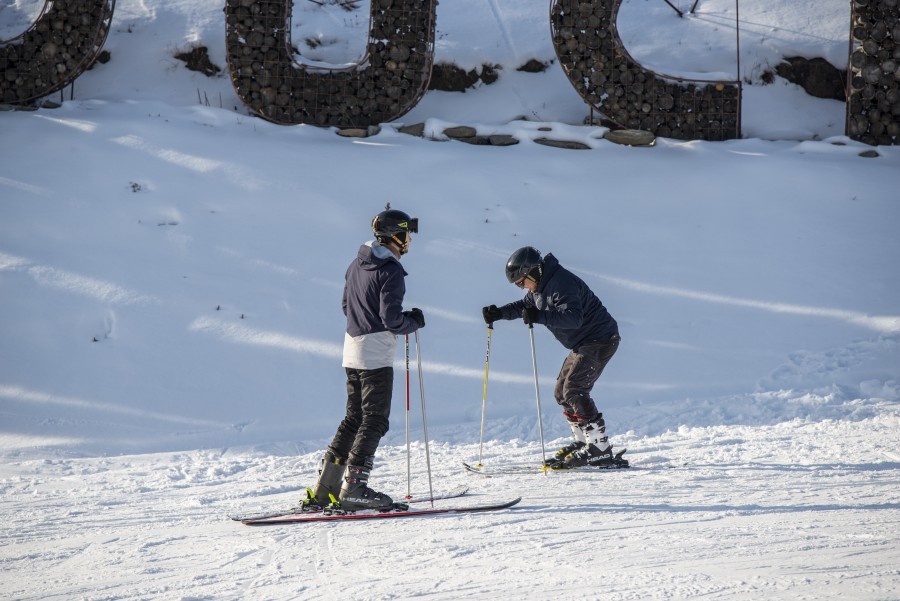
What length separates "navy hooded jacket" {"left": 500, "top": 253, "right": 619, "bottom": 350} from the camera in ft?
20.0

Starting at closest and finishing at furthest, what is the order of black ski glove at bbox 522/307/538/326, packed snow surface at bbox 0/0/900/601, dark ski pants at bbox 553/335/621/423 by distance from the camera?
packed snow surface at bbox 0/0/900/601, black ski glove at bbox 522/307/538/326, dark ski pants at bbox 553/335/621/423

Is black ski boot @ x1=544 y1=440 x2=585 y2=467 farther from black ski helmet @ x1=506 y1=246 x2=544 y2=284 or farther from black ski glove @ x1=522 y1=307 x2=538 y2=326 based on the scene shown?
black ski helmet @ x1=506 y1=246 x2=544 y2=284

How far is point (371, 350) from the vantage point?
523cm

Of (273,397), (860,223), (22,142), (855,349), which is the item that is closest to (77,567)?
(273,397)

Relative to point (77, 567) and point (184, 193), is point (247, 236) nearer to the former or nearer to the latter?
point (184, 193)

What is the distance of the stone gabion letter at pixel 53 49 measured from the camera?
1273 cm

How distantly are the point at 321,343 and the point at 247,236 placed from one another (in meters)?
2.28

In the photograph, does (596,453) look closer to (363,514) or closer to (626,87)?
(363,514)

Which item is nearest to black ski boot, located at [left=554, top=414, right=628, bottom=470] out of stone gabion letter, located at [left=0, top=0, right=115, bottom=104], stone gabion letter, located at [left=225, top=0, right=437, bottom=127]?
stone gabion letter, located at [left=225, top=0, right=437, bottom=127]

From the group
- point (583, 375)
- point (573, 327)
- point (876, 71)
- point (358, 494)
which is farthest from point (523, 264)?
point (876, 71)

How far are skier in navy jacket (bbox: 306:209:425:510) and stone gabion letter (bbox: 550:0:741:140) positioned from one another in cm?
820

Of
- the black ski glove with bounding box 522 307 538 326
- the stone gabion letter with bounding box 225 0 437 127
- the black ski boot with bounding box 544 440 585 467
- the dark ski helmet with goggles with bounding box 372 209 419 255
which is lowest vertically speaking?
the black ski boot with bounding box 544 440 585 467

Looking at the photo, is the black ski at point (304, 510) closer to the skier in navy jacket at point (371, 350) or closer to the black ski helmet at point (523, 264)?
the skier in navy jacket at point (371, 350)

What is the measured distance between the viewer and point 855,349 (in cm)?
892
